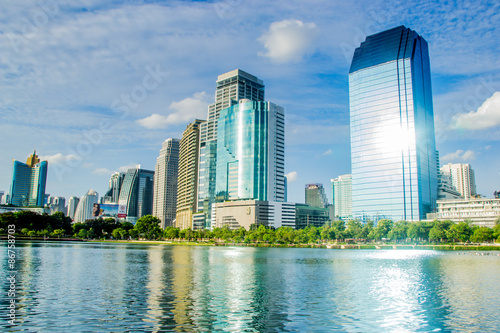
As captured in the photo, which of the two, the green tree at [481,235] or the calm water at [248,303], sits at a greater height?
the green tree at [481,235]

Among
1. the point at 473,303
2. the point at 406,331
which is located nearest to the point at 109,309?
the point at 406,331

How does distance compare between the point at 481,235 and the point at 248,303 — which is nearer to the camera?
the point at 248,303

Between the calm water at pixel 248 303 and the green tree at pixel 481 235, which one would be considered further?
the green tree at pixel 481 235

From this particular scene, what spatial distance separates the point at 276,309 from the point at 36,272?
140 ft

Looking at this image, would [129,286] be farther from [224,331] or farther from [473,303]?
[473,303]

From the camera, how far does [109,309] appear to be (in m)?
35.2

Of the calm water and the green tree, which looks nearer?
the calm water

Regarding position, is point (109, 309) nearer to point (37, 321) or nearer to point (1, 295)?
point (37, 321)

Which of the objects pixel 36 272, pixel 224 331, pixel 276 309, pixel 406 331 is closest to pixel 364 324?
pixel 406 331

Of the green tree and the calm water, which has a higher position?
the green tree

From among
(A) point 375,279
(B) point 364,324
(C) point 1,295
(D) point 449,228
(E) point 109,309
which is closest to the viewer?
(B) point 364,324

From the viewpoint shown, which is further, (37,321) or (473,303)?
(473,303)

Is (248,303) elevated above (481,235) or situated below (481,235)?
below

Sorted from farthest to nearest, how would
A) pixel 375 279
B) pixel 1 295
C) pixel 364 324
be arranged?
1. pixel 375 279
2. pixel 1 295
3. pixel 364 324
